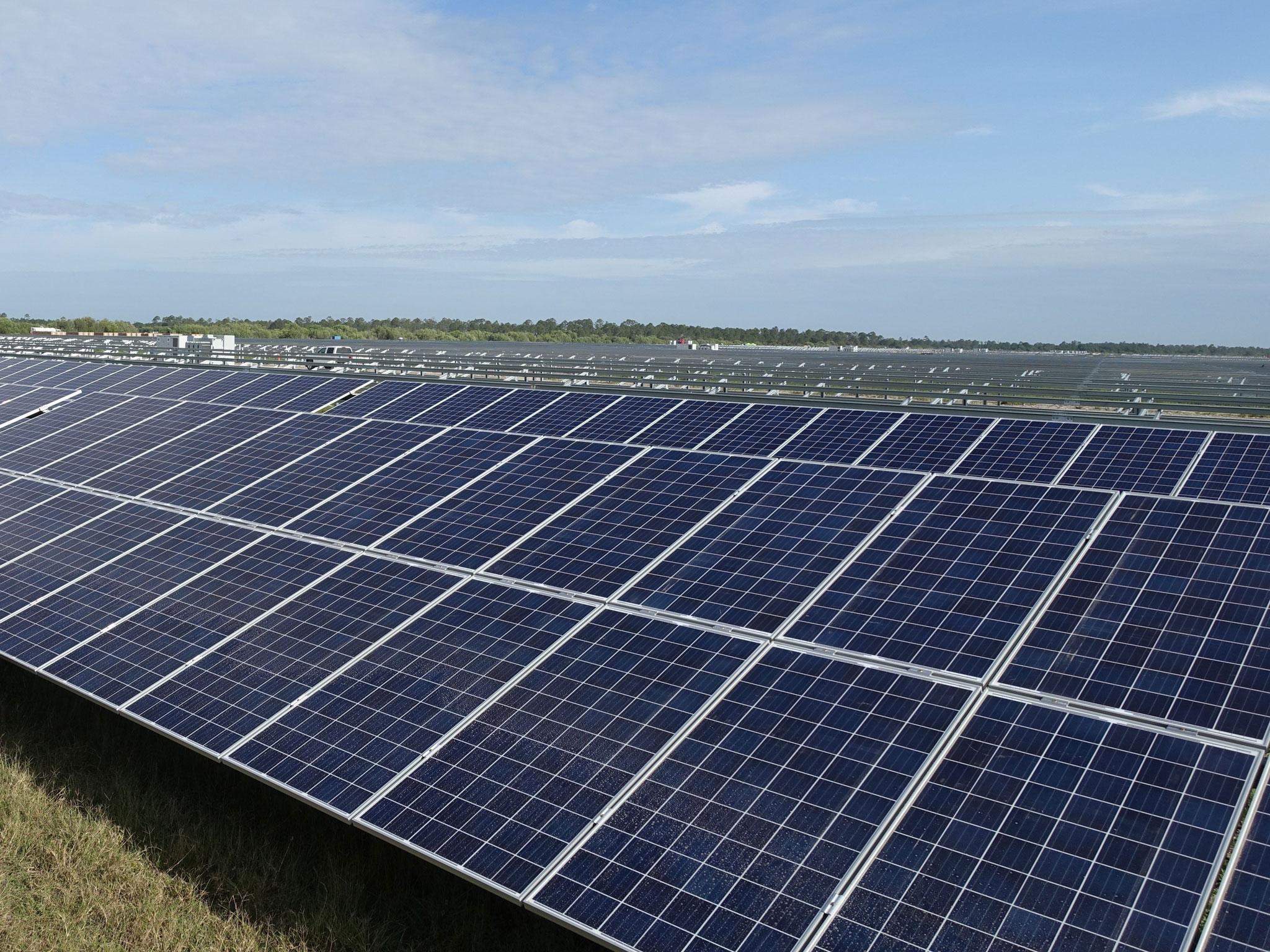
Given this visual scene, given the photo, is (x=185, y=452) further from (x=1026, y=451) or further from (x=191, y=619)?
(x=1026, y=451)

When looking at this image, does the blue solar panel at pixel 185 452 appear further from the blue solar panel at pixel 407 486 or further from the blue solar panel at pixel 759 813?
the blue solar panel at pixel 759 813

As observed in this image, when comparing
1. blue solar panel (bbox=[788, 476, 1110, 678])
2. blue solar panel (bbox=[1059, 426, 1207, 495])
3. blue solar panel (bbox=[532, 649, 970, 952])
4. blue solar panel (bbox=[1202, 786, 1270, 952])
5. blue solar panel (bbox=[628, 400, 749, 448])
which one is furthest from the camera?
blue solar panel (bbox=[628, 400, 749, 448])

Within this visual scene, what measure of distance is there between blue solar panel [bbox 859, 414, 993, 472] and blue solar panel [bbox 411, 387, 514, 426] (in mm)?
10498

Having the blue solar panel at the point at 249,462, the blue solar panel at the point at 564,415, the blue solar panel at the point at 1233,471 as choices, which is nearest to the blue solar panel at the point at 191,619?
the blue solar panel at the point at 249,462

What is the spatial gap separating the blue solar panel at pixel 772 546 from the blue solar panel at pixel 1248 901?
18.6 feet

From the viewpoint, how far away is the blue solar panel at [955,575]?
457 inches

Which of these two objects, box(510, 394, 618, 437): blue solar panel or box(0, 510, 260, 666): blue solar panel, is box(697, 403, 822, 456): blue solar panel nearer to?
box(510, 394, 618, 437): blue solar panel

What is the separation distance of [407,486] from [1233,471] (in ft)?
49.2

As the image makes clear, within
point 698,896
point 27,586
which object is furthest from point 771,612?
point 27,586

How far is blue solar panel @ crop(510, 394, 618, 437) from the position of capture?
2167cm

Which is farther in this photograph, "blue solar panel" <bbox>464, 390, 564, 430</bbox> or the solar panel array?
"blue solar panel" <bbox>464, 390, 564, 430</bbox>

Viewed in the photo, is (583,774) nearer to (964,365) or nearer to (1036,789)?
(1036,789)

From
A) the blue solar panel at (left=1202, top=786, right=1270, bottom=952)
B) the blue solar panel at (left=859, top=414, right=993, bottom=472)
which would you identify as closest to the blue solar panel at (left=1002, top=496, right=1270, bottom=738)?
the blue solar panel at (left=1202, top=786, right=1270, bottom=952)

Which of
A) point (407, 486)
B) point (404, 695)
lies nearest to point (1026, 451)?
point (404, 695)
